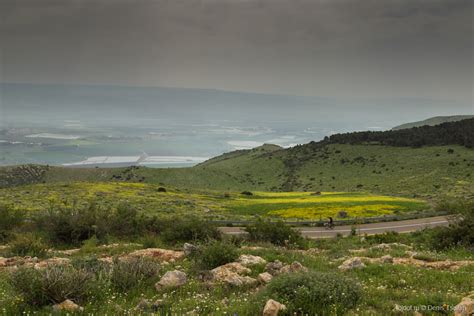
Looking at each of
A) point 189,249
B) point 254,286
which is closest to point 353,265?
point 254,286

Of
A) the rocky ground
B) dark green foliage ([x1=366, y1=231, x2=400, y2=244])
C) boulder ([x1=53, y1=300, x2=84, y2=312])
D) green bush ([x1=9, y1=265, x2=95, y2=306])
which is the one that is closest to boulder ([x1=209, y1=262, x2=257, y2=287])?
the rocky ground

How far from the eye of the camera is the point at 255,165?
121m

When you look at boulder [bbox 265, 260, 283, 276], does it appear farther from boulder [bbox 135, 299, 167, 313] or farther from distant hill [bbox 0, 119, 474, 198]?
distant hill [bbox 0, 119, 474, 198]

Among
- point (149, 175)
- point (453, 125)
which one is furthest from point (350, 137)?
point (149, 175)

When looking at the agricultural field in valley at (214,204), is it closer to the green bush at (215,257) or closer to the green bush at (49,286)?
the green bush at (215,257)

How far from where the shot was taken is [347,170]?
96125 millimetres

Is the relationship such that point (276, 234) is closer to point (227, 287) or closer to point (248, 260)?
point (248, 260)

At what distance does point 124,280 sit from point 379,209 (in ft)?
130

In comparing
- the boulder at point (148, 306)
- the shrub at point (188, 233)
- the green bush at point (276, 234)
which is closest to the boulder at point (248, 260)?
the boulder at point (148, 306)

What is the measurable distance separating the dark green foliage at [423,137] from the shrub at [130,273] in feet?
327

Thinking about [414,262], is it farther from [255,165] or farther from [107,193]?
[255,165]

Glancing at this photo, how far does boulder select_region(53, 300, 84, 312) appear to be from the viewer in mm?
6395

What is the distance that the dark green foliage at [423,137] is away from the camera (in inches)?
3925

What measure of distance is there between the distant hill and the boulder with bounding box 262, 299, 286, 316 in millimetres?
61246
